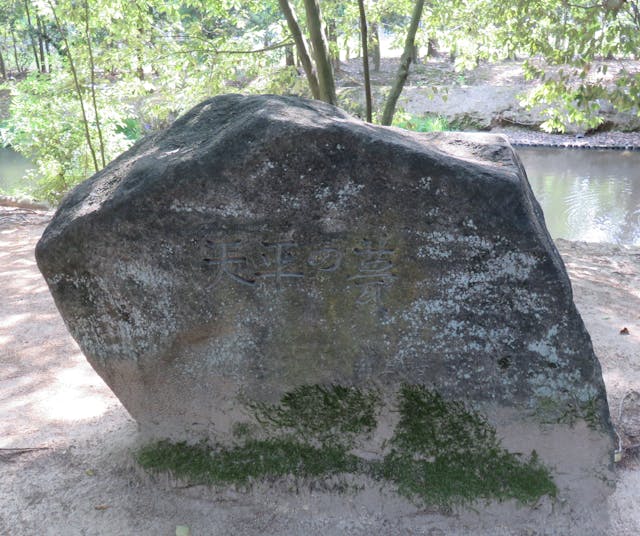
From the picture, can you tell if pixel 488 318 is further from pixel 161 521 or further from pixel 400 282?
pixel 161 521

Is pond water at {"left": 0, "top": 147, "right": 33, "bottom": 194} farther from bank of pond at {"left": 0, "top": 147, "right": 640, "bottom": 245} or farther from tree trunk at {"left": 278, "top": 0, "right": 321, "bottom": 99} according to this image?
tree trunk at {"left": 278, "top": 0, "right": 321, "bottom": 99}

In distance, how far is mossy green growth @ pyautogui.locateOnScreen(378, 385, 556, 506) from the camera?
255 centimetres

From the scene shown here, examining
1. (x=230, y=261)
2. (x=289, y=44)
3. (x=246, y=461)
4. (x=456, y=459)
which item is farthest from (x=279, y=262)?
(x=289, y=44)

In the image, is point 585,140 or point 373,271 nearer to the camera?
point 373,271

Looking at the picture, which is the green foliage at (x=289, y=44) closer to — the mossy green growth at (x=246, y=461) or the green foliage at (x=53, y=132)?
the green foliage at (x=53, y=132)

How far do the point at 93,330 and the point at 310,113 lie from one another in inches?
49.3

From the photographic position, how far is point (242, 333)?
2553 millimetres

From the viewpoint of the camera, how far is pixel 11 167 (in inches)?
641

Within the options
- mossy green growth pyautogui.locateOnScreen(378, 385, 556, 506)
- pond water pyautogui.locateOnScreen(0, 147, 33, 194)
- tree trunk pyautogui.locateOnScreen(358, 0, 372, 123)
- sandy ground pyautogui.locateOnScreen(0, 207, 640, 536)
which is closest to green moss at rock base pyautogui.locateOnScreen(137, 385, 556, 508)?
mossy green growth pyautogui.locateOnScreen(378, 385, 556, 506)

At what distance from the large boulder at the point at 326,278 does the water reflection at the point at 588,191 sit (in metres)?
8.00

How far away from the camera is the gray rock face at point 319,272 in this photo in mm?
2361

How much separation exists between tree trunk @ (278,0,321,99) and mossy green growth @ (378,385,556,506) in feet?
13.6

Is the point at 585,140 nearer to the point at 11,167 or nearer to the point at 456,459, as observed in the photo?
the point at 11,167

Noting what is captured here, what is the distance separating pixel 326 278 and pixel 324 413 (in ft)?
1.91
